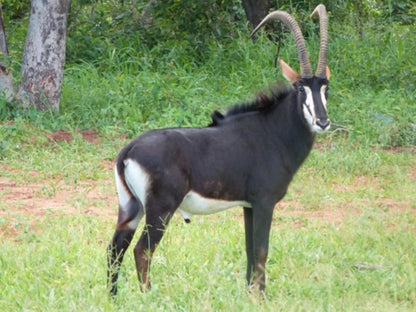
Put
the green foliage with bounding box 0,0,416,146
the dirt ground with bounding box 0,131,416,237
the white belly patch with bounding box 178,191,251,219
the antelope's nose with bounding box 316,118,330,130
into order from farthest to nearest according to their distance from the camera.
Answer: the green foliage with bounding box 0,0,416,146, the dirt ground with bounding box 0,131,416,237, the antelope's nose with bounding box 316,118,330,130, the white belly patch with bounding box 178,191,251,219

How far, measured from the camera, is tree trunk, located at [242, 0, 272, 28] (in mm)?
12781

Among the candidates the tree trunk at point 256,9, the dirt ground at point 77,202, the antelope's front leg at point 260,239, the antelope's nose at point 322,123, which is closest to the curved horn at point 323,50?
the antelope's nose at point 322,123

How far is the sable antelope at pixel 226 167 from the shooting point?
5.06 m

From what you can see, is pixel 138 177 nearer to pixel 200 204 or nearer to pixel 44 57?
pixel 200 204

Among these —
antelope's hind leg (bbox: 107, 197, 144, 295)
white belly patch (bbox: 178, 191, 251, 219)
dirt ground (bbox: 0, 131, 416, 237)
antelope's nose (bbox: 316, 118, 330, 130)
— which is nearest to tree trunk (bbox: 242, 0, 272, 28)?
dirt ground (bbox: 0, 131, 416, 237)

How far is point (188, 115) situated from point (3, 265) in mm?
4437

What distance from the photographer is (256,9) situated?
42.1 feet

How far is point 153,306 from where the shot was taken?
15.3 feet

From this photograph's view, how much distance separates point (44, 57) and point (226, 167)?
5.50 metres

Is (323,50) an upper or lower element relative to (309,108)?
upper

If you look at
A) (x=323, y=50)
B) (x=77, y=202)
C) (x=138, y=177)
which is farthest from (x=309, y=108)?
(x=77, y=202)

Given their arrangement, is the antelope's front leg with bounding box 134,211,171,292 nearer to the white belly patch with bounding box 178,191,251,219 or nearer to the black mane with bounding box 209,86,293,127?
the white belly patch with bounding box 178,191,251,219

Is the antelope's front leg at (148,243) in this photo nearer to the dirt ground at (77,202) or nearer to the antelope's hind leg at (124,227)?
the antelope's hind leg at (124,227)

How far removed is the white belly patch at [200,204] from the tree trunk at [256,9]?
7838 millimetres
